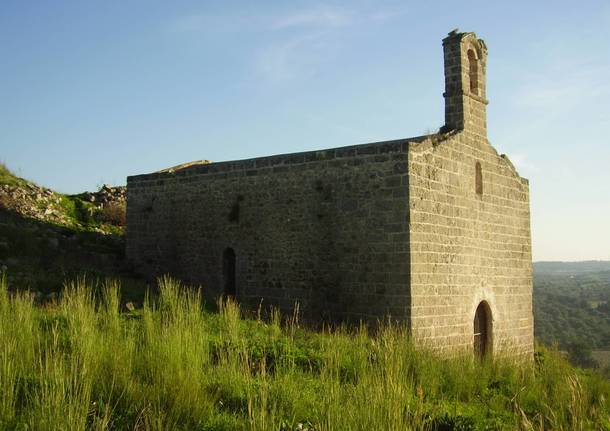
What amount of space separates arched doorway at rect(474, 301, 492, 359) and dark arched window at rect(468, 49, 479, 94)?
17.6 ft

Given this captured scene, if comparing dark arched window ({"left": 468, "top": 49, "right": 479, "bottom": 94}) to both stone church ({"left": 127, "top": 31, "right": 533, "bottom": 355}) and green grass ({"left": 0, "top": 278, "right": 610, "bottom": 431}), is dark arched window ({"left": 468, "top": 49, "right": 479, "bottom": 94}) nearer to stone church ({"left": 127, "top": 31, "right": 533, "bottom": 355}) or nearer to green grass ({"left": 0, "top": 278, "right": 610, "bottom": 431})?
stone church ({"left": 127, "top": 31, "right": 533, "bottom": 355})

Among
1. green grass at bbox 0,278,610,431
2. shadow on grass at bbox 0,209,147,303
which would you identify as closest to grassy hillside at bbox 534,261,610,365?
shadow on grass at bbox 0,209,147,303

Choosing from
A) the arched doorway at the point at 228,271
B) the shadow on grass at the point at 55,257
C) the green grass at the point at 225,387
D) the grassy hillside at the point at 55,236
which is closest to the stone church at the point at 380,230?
the arched doorway at the point at 228,271

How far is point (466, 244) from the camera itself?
46.1ft

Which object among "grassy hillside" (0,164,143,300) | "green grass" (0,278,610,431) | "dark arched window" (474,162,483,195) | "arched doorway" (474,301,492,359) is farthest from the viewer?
"dark arched window" (474,162,483,195)

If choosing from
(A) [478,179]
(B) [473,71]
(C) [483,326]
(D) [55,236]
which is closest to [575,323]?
(C) [483,326]

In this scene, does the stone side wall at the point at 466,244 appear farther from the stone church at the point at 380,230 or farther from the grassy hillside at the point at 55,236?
the grassy hillside at the point at 55,236

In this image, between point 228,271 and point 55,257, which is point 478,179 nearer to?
point 228,271

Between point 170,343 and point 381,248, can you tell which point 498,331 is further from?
point 170,343

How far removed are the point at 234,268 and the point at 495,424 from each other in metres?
9.44

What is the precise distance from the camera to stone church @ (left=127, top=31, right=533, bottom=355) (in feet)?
41.4

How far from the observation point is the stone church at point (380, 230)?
41.4 feet

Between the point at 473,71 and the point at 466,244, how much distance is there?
4.56m

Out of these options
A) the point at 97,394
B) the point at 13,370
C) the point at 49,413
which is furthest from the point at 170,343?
the point at 49,413
